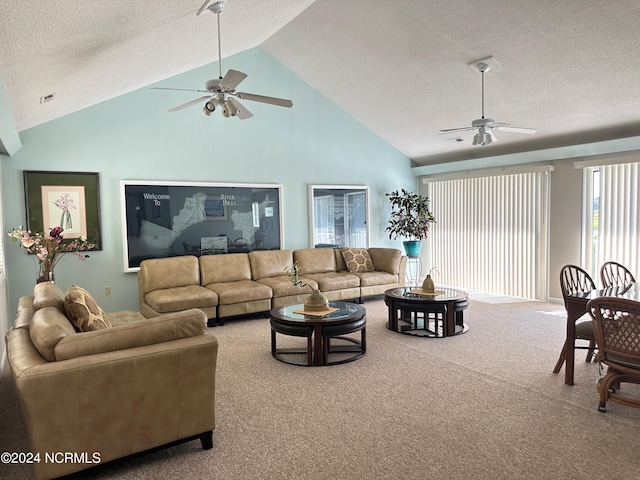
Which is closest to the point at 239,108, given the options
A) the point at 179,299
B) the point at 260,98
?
the point at 260,98

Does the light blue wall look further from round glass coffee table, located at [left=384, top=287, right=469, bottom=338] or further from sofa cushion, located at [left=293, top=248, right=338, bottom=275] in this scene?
round glass coffee table, located at [left=384, top=287, right=469, bottom=338]

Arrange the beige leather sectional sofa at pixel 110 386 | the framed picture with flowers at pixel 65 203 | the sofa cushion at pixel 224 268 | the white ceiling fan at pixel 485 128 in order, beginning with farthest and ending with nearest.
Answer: the sofa cushion at pixel 224 268, the framed picture with flowers at pixel 65 203, the white ceiling fan at pixel 485 128, the beige leather sectional sofa at pixel 110 386

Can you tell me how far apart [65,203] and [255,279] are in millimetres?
2698

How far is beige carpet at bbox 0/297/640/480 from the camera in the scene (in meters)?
2.46

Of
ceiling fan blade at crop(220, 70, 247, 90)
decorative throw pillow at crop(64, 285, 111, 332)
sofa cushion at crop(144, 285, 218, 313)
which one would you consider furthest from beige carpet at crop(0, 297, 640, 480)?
ceiling fan blade at crop(220, 70, 247, 90)

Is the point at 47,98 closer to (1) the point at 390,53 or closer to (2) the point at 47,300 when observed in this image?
(2) the point at 47,300

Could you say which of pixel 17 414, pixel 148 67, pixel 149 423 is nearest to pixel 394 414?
pixel 149 423

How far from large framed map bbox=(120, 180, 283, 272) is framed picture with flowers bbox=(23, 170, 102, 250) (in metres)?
0.37

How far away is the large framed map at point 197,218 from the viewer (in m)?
6.05

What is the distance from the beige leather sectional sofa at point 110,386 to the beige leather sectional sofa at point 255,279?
276 centimetres

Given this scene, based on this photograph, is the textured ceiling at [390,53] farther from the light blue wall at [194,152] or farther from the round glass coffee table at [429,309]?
the round glass coffee table at [429,309]

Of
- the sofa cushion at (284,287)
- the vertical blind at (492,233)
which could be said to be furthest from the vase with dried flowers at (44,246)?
the vertical blind at (492,233)

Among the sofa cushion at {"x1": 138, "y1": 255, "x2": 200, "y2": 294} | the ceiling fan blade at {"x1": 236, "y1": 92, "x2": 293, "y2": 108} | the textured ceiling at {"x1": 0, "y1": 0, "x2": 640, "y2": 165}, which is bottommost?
the sofa cushion at {"x1": 138, "y1": 255, "x2": 200, "y2": 294}

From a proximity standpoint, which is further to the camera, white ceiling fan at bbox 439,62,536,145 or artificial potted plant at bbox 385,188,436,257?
artificial potted plant at bbox 385,188,436,257
